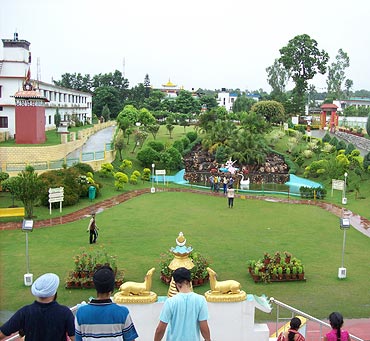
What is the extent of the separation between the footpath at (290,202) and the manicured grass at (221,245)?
16.9 inches

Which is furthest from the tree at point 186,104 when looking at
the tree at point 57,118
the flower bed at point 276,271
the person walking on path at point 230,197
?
the flower bed at point 276,271

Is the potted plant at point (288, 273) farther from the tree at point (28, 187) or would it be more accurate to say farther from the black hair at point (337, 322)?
the tree at point (28, 187)

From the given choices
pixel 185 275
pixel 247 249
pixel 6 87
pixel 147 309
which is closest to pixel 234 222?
pixel 247 249

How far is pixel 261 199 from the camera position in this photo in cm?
2238

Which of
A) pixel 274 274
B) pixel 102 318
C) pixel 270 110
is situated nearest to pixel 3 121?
pixel 270 110

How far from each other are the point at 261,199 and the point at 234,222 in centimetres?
568

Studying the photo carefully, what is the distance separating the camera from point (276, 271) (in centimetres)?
1087

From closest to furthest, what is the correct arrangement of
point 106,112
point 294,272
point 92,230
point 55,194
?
point 294,272, point 92,230, point 55,194, point 106,112

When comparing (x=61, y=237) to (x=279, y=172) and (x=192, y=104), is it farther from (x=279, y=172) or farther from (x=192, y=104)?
(x=192, y=104)

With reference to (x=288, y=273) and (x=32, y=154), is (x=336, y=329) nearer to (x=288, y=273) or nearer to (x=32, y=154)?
(x=288, y=273)

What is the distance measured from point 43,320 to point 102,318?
473mm

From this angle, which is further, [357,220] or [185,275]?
[357,220]

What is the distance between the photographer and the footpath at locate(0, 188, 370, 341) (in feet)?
27.8

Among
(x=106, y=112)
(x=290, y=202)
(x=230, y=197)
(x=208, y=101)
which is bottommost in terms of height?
(x=290, y=202)
